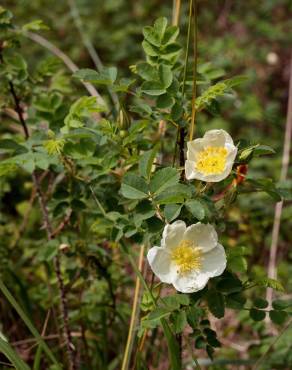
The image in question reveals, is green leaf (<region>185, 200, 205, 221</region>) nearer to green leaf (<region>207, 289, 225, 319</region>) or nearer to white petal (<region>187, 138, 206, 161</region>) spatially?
white petal (<region>187, 138, 206, 161</region>)

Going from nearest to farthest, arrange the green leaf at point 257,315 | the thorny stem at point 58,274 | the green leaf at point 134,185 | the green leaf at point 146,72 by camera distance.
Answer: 1. the green leaf at point 134,185
2. the green leaf at point 146,72
3. the green leaf at point 257,315
4. the thorny stem at point 58,274

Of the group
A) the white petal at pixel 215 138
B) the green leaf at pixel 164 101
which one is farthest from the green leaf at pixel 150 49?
the white petal at pixel 215 138

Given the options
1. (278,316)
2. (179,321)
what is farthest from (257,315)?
(179,321)

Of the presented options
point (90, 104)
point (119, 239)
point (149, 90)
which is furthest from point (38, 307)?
point (149, 90)

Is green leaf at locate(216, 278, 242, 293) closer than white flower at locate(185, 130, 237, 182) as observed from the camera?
No

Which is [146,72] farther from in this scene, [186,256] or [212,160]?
[186,256]

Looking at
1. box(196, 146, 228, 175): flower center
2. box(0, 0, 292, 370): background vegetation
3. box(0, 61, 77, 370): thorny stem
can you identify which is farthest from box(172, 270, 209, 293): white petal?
box(0, 61, 77, 370): thorny stem

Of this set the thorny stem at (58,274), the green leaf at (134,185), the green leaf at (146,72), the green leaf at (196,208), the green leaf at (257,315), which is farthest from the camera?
the thorny stem at (58,274)

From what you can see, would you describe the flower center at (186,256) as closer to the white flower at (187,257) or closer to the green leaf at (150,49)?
the white flower at (187,257)
